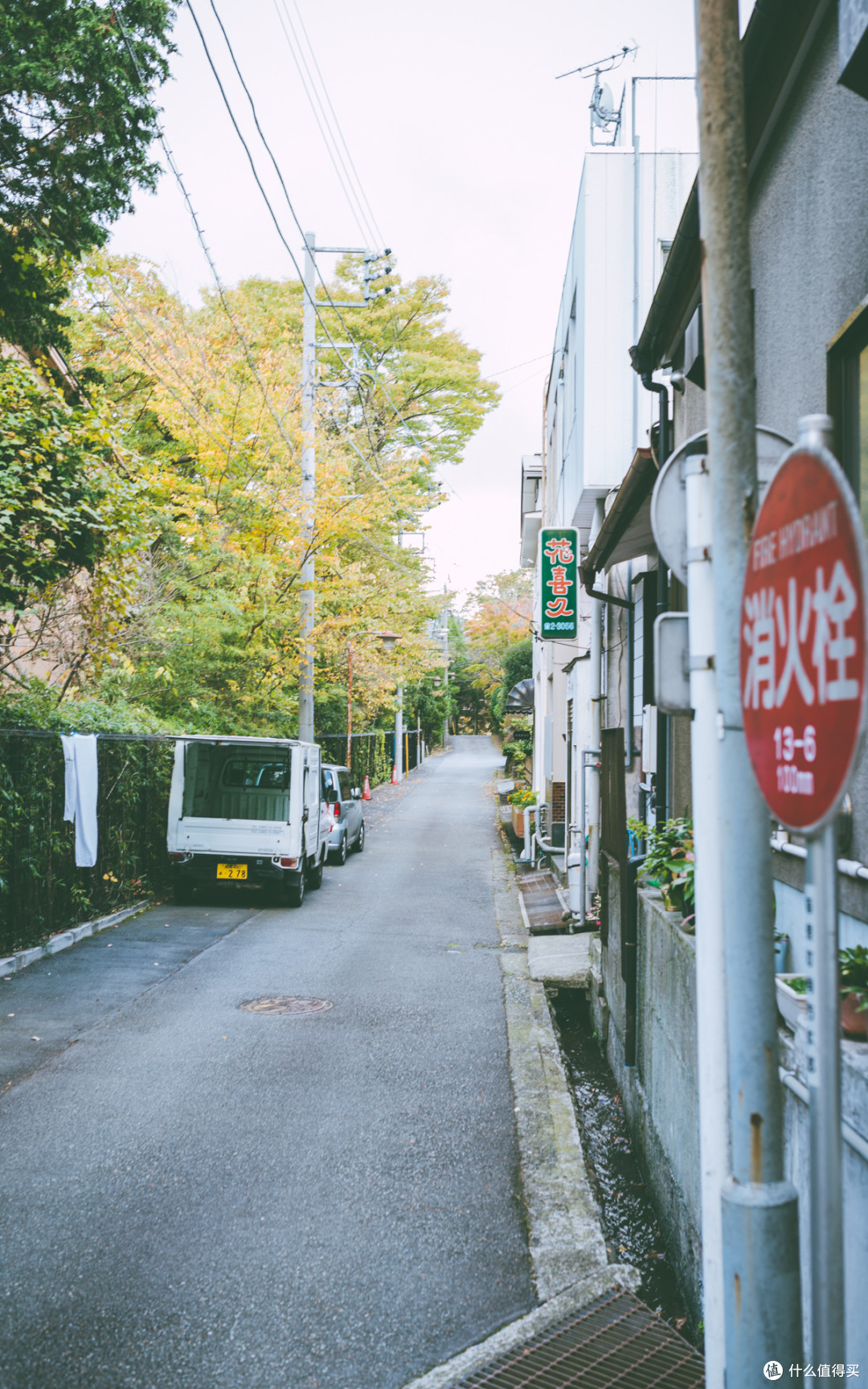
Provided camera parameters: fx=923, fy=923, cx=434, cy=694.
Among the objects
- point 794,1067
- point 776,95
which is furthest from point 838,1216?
point 776,95

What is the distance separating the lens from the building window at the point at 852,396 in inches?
141

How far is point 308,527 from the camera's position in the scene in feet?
57.6

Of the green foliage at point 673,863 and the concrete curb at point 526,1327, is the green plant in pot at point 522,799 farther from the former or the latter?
the concrete curb at point 526,1327

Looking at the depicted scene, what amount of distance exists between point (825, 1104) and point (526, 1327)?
2.60m

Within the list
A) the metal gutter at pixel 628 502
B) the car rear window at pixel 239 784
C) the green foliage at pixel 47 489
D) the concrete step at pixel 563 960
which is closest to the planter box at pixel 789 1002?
the metal gutter at pixel 628 502

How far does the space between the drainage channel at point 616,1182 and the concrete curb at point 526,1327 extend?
199 mm

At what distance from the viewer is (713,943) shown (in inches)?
91.5

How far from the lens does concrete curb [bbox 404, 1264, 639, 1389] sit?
3.21m

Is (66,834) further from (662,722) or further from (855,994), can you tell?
(855,994)

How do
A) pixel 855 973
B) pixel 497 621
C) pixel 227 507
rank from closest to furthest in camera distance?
pixel 855 973 < pixel 227 507 < pixel 497 621

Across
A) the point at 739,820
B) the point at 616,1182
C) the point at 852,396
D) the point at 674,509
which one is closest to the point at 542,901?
the point at 616,1182

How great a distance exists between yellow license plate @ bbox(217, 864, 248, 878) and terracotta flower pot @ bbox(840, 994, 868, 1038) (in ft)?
35.5

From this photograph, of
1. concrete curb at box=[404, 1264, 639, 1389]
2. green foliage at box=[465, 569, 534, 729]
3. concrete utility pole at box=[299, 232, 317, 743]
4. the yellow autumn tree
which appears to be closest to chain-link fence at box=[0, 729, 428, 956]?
the yellow autumn tree

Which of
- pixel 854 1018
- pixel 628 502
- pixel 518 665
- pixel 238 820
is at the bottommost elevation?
pixel 238 820
